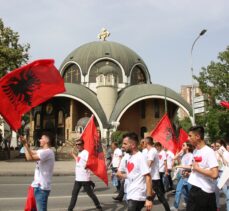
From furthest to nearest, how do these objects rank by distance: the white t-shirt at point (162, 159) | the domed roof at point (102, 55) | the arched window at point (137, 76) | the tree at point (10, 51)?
the arched window at point (137, 76) < the domed roof at point (102, 55) < the tree at point (10, 51) < the white t-shirt at point (162, 159)

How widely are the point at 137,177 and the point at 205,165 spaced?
0.92 metres

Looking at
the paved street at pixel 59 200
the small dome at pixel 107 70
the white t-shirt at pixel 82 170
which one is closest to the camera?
the white t-shirt at pixel 82 170

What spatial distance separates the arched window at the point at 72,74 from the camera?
6171 cm

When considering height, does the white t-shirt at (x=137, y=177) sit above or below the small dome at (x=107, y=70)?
below

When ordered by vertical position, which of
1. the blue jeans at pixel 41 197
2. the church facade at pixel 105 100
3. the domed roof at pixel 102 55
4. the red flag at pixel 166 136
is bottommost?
the blue jeans at pixel 41 197

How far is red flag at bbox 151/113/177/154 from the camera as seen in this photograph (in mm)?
12617

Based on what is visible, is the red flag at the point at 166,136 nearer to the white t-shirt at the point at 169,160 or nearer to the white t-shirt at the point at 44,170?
the white t-shirt at the point at 169,160

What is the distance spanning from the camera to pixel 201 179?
5.61 m

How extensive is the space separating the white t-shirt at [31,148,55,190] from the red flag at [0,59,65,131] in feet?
1.98

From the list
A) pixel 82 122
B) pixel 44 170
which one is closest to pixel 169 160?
pixel 44 170

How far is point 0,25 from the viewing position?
2878 centimetres

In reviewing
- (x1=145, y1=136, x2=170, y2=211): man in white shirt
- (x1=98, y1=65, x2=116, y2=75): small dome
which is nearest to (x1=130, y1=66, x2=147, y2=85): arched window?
(x1=98, y1=65, x2=116, y2=75): small dome

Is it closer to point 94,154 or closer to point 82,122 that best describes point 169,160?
point 94,154

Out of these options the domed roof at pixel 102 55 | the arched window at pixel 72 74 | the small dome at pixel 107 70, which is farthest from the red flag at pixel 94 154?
the arched window at pixel 72 74
